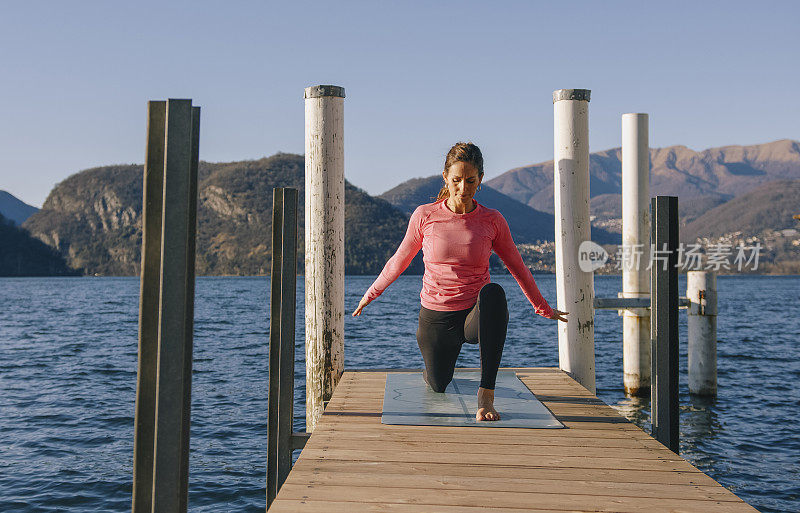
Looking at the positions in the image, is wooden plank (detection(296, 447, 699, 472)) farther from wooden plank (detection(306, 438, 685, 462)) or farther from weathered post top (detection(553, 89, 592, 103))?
weathered post top (detection(553, 89, 592, 103))

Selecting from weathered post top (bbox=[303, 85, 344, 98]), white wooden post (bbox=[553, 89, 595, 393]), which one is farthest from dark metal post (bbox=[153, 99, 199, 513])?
white wooden post (bbox=[553, 89, 595, 393])

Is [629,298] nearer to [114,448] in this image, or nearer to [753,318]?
[114,448]

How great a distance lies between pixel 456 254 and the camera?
199 inches

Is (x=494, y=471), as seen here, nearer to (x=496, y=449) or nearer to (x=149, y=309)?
(x=496, y=449)

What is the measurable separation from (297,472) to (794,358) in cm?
2821

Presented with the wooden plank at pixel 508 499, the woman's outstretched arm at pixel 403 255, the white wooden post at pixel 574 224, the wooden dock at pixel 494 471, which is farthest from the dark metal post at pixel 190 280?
the white wooden post at pixel 574 224

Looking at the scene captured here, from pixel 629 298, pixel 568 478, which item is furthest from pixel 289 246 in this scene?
pixel 629 298

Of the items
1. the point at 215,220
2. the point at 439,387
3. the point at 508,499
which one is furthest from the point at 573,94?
the point at 215,220

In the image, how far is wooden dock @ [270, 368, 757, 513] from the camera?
3.10 metres

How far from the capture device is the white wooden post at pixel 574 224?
642 centimetres

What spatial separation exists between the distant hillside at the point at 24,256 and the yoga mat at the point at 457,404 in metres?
157

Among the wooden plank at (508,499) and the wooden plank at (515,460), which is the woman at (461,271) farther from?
the wooden plank at (508,499)

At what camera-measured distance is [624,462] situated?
3.78 m

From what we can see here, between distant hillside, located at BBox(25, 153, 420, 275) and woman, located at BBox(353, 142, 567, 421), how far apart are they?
109125 millimetres
